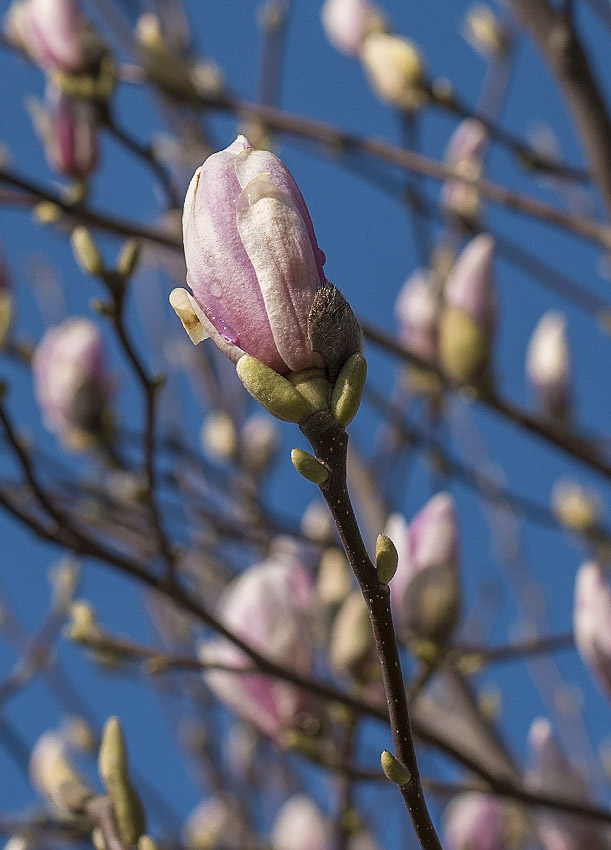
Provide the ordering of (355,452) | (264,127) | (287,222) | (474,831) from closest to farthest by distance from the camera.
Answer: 1. (287,222)
2. (474,831)
3. (264,127)
4. (355,452)

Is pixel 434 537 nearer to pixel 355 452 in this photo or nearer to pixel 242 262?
pixel 242 262

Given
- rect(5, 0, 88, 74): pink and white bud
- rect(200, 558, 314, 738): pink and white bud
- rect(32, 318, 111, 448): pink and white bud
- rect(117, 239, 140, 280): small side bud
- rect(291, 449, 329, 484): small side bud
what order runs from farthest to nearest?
rect(32, 318, 111, 448): pink and white bud < rect(5, 0, 88, 74): pink and white bud < rect(200, 558, 314, 738): pink and white bud < rect(117, 239, 140, 280): small side bud < rect(291, 449, 329, 484): small side bud

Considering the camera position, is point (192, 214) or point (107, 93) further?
point (107, 93)

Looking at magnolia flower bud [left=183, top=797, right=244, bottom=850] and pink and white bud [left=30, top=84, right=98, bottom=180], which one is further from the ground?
pink and white bud [left=30, top=84, right=98, bottom=180]

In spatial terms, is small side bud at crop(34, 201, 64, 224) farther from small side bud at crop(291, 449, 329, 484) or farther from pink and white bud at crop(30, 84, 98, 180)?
small side bud at crop(291, 449, 329, 484)

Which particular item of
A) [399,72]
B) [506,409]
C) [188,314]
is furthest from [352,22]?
[188,314]

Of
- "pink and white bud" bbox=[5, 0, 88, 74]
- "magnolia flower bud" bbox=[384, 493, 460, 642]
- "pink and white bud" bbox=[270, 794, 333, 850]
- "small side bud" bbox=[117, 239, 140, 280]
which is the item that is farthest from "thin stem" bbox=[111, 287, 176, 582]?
"pink and white bud" bbox=[270, 794, 333, 850]

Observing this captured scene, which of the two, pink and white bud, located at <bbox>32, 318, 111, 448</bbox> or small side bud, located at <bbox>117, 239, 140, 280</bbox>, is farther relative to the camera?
pink and white bud, located at <bbox>32, 318, 111, 448</bbox>

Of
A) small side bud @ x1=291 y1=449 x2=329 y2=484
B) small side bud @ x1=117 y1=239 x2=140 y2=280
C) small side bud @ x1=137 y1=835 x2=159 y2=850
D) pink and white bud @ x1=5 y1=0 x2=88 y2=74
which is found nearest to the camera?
small side bud @ x1=291 y1=449 x2=329 y2=484

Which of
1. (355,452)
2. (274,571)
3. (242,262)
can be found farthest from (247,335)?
(355,452)
